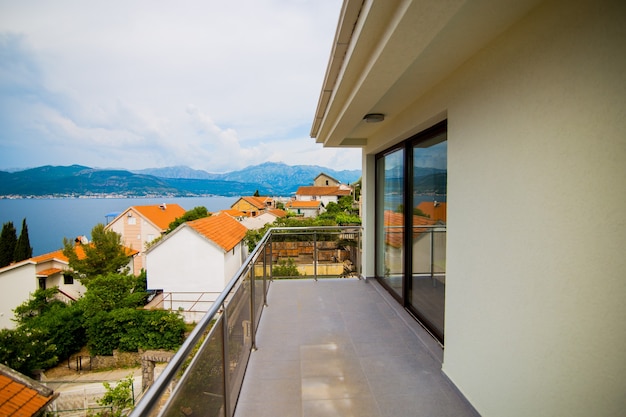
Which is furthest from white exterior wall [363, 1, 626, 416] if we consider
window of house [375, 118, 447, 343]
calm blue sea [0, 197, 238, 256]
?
calm blue sea [0, 197, 238, 256]

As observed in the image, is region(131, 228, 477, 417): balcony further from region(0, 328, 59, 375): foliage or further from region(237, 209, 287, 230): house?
region(237, 209, 287, 230): house

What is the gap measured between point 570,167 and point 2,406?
9898 millimetres

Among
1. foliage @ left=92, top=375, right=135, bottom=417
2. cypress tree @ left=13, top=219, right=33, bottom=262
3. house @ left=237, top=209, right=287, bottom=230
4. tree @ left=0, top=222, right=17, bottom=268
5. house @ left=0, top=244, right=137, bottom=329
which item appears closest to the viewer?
foliage @ left=92, top=375, right=135, bottom=417

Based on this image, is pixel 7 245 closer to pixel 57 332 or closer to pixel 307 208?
pixel 57 332

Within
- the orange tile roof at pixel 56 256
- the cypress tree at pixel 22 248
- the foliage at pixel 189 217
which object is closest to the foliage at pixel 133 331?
the orange tile roof at pixel 56 256

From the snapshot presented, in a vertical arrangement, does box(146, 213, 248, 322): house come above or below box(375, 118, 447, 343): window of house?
below

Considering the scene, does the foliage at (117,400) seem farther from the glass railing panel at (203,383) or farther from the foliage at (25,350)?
the glass railing panel at (203,383)

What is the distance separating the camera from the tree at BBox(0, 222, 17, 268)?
28891 mm

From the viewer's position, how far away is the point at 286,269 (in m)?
6.09

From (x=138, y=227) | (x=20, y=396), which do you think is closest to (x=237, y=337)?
(x=20, y=396)

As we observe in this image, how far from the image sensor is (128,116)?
172125mm

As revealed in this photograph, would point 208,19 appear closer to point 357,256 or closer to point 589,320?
point 357,256

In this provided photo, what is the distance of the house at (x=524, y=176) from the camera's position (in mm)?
1206

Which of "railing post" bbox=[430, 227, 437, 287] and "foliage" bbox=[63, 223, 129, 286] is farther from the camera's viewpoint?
"foliage" bbox=[63, 223, 129, 286]
